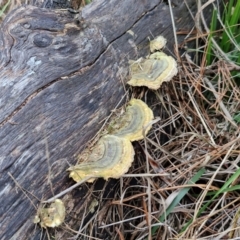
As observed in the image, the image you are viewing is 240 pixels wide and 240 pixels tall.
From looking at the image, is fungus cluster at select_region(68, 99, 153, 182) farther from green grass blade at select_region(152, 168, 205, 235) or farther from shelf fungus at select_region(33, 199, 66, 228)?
green grass blade at select_region(152, 168, 205, 235)

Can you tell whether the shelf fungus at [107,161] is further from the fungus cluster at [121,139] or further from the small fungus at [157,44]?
the small fungus at [157,44]

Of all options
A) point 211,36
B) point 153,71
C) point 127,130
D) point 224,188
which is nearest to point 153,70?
point 153,71

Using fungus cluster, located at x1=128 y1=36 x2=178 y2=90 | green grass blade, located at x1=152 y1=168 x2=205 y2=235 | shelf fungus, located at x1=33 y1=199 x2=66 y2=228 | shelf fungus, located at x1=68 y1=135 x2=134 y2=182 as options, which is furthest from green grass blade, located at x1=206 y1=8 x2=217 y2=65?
shelf fungus, located at x1=33 y1=199 x2=66 y2=228

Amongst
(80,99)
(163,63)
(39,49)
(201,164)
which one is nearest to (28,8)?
(39,49)

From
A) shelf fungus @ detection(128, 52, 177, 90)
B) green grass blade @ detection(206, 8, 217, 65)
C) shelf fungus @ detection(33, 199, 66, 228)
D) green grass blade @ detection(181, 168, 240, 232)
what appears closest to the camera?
shelf fungus @ detection(33, 199, 66, 228)

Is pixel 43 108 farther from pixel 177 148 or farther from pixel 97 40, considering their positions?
pixel 177 148

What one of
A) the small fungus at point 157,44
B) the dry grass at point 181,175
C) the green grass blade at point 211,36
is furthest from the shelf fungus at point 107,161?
the green grass blade at point 211,36

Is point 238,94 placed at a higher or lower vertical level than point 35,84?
lower

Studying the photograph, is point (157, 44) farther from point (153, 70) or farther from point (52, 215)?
point (52, 215)
